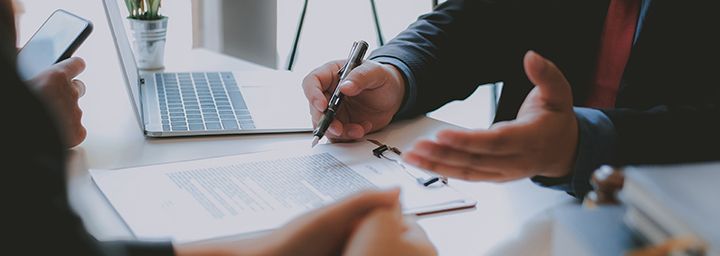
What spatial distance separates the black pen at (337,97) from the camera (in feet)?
3.39

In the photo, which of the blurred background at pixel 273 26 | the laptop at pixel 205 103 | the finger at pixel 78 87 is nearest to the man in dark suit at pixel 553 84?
the laptop at pixel 205 103

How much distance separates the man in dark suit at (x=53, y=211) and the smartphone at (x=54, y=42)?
1.84 feet

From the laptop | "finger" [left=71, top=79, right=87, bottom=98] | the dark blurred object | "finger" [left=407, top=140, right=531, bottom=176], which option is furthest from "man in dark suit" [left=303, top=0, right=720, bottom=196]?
"finger" [left=71, top=79, right=87, bottom=98]

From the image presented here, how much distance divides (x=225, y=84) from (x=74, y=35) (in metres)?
0.35

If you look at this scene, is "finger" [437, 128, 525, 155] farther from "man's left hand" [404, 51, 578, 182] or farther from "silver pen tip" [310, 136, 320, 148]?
"silver pen tip" [310, 136, 320, 148]

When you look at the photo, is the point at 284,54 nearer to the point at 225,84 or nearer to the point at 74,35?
the point at 225,84

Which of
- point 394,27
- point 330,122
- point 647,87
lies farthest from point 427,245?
point 394,27

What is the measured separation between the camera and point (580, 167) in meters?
0.86

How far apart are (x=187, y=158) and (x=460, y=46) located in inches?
21.5

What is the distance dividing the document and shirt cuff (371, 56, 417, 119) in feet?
0.59

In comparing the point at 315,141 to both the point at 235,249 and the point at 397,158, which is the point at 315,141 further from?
the point at 235,249

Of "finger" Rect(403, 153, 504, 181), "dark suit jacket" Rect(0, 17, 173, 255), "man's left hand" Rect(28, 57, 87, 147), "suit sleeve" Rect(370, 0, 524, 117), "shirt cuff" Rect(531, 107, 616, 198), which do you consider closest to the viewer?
"dark suit jacket" Rect(0, 17, 173, 255)

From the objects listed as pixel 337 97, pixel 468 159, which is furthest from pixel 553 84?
pixel 337 97

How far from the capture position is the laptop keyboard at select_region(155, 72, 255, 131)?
113 centimetres
